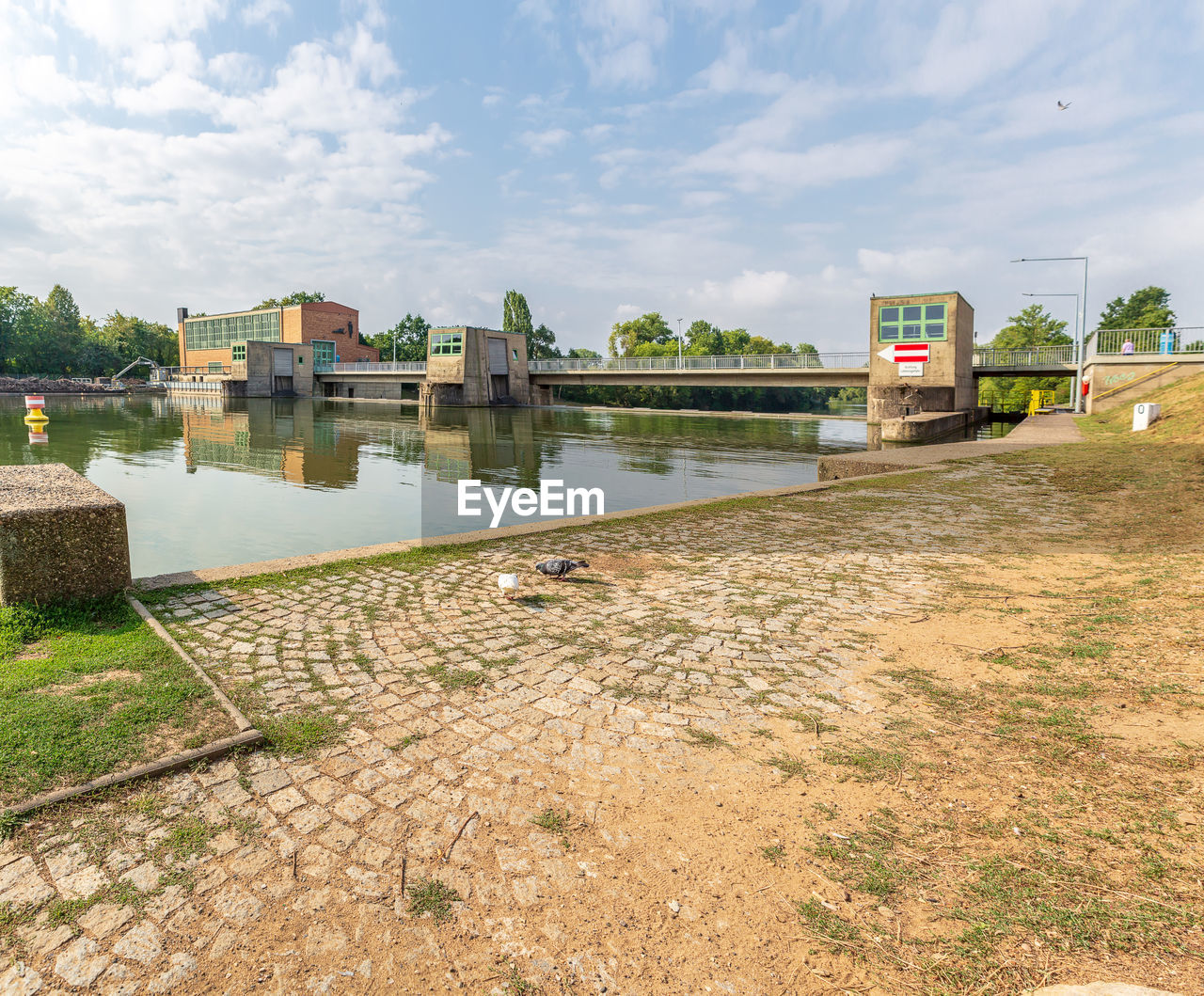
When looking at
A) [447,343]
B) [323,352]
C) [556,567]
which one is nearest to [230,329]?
[323,352]

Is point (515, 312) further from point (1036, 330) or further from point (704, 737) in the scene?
point (704, 737)

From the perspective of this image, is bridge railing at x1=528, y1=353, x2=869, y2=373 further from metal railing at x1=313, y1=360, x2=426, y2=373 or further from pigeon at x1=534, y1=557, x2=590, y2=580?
pigeon at x1=534, y1=557, x2=590, y2=580

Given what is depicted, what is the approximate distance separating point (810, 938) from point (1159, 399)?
112 feet

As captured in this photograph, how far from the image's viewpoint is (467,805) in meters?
3.18

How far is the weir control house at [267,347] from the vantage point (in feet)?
261

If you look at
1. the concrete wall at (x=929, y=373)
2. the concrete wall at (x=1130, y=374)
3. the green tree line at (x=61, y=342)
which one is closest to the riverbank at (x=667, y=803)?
the concrete wall at (x=929, y=373)

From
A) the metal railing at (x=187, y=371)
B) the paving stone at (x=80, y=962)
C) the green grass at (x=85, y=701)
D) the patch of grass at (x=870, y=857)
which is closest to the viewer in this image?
the paving stone at (x=80, y=962)

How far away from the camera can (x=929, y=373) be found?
3997 cm

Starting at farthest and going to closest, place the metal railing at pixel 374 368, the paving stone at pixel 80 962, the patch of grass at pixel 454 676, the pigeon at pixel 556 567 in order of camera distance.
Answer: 1. the metal railing at pixel 374 368
2. the pigeon at pixel 556 567
3. the patch of grass at pixel 454 676
4. the paving stone at pixel 80 962

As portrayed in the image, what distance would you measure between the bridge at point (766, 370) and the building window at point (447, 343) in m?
3.71

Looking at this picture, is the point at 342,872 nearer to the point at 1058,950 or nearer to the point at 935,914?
the point at 935,914

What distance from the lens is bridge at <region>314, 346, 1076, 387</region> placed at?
4603cm

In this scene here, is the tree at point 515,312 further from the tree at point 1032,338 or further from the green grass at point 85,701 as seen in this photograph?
the green grass at point 85,701

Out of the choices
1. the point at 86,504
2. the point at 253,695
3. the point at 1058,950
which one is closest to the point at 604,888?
the point at 1058,950
